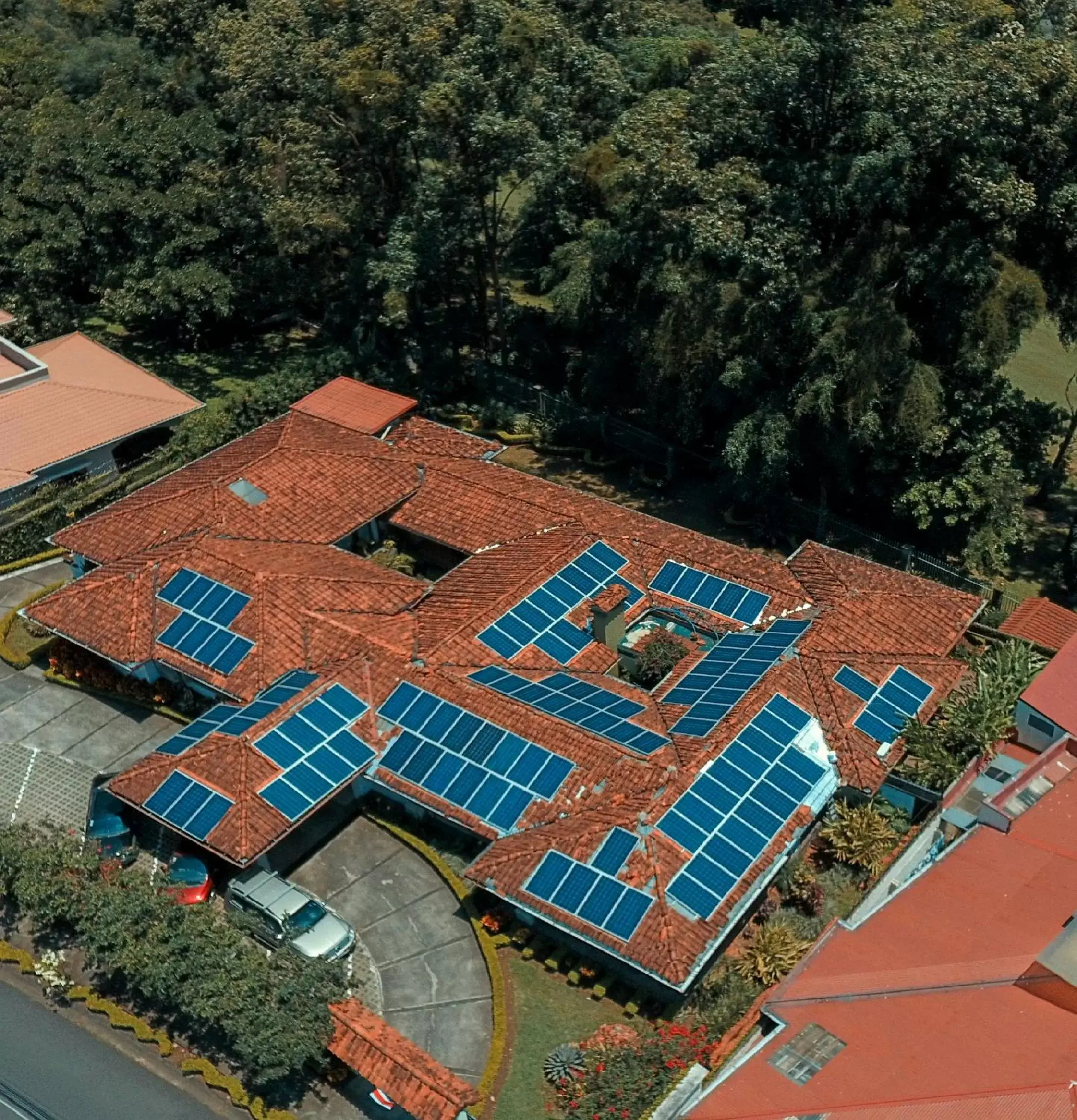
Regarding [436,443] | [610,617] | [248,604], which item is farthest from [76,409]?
[610,617]

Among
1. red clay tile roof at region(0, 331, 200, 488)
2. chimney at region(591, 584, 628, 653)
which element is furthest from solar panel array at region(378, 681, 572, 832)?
red clay tile roof at region(0, 331, 200, 488)

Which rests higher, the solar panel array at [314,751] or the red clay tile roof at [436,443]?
the red clay tile roof at [436,443]

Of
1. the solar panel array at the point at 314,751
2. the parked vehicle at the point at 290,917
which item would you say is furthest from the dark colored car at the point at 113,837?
the solar panel array at the point at 314,751

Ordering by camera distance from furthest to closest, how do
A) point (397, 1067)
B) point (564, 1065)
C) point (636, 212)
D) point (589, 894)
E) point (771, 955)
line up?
point (636, 212)
point (771, 955)
point (589, 894)
point (564, 1065)
point (397, 1067)

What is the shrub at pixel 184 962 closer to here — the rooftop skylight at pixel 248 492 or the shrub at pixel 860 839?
the shrub at pixel 860 839

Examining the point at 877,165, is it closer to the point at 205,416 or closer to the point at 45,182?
the point at 205,416

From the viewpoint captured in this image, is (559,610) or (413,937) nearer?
(413,937)

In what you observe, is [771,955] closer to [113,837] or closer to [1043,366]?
[113,837]
